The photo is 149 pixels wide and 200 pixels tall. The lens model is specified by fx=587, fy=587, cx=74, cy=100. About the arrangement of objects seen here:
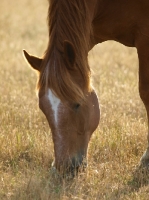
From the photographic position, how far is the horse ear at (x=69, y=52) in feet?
14.7

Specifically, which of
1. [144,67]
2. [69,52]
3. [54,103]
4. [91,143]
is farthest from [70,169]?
[144,67]

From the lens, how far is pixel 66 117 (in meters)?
4.54

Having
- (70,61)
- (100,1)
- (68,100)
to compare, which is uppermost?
(100,1)

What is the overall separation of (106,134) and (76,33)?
1.51 meters

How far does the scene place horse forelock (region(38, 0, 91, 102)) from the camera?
451 cm

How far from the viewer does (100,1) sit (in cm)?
523

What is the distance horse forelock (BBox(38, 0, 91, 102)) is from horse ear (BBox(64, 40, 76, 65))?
5 centimetres

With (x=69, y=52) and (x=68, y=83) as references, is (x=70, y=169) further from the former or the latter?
(x=69, y=52)

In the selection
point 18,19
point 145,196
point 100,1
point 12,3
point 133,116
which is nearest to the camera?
point 145,196

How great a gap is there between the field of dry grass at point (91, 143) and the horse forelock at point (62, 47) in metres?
0.29

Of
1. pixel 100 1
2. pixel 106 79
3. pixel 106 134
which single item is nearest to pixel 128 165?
pixel 106 134

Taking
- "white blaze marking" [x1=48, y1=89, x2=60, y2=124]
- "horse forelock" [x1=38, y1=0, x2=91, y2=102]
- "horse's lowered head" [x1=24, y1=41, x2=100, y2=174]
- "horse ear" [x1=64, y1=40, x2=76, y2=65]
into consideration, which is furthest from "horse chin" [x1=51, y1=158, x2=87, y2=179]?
"horse ear" [x1=64, y1=40, x2=76, y2=65]

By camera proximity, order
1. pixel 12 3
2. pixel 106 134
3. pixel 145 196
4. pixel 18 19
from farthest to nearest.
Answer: pixel 12 3
pixel 18 19
pixel 106 134
pixel 145 196

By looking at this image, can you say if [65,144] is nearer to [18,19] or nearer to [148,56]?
[148,56]
